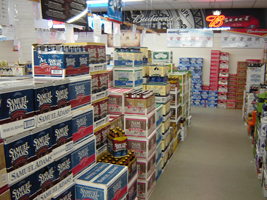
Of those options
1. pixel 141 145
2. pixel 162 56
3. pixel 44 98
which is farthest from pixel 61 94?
pixel 162 56

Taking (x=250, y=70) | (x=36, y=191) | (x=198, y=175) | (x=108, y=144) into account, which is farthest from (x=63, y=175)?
(x=250, y=70)

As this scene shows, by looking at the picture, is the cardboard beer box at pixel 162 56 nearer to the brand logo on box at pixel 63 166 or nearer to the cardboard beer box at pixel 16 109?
the brand logo on box at pixel 63 166

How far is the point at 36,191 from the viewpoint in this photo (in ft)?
6.04

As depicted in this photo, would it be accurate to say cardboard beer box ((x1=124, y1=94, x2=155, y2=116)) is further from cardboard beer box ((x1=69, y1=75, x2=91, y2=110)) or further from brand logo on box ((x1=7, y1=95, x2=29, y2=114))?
brand logo on box ((x1=7, y1=95, x2=29, y2=114))

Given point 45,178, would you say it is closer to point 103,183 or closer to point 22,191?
point 22,191

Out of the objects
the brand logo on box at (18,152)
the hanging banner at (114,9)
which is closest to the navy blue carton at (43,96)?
the brand logo on box at (18,152)

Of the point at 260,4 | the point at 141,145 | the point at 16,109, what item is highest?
the point at 260,4

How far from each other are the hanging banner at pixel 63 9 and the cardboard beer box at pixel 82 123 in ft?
4.76

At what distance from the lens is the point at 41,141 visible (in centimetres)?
189

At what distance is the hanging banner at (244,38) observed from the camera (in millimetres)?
11281

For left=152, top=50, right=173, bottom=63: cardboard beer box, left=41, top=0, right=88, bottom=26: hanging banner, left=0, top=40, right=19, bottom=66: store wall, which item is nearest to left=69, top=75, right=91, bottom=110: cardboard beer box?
left=41, top=0, right=88, bottom=26: hanging banner

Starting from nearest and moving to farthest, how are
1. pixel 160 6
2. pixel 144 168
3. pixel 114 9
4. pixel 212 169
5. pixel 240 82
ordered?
1. pixel 144 168
2. pixel 212 169
3. pixel 114 9
4. pixel 240 82
5. pixel 160 6

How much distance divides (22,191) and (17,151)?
0.28m

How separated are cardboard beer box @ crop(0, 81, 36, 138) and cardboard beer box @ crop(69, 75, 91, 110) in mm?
537
